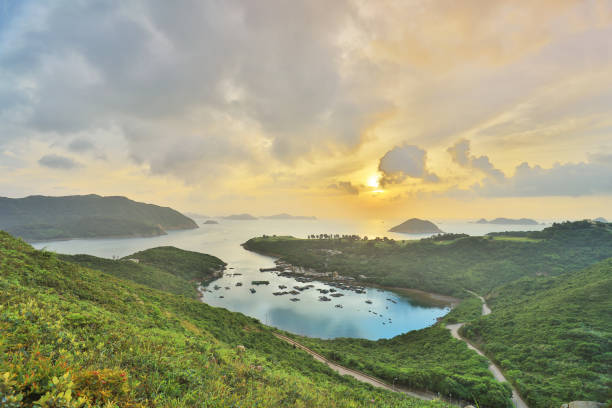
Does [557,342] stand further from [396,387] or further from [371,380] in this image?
[371,380]

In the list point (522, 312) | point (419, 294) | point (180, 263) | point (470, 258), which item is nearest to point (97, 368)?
point (522, 312)

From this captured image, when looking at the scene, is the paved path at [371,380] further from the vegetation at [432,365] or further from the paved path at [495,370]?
the paved path at [495,370]

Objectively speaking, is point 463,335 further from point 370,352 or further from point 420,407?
point 420,407

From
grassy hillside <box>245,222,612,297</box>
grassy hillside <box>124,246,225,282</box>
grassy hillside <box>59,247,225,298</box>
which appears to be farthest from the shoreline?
grassy hillside <box>59,247,225,298</box>

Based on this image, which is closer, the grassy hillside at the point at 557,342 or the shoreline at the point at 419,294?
the grassy hillside at the point at 557,342

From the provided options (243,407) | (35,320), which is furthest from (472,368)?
(35,320)

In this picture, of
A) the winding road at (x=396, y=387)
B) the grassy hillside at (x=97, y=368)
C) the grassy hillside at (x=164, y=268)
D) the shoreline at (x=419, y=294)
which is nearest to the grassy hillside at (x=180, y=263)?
the grassy hillside at (x=164, y=268)
